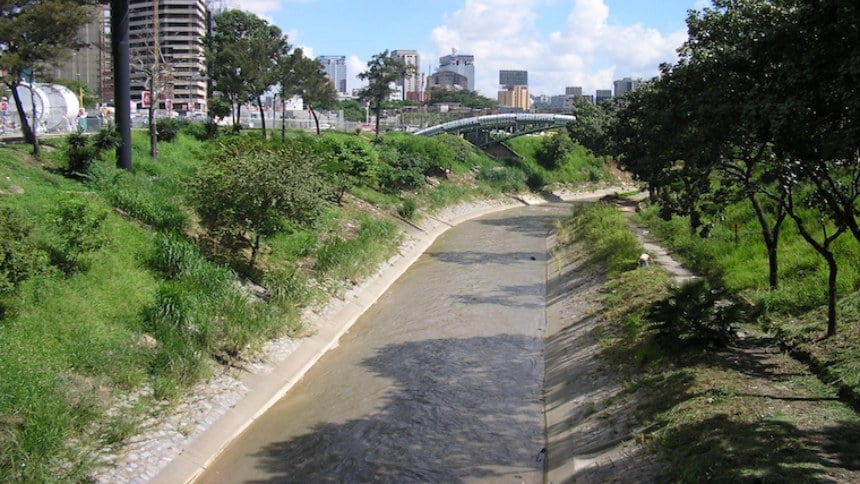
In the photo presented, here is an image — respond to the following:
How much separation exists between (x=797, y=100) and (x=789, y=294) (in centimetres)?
1079

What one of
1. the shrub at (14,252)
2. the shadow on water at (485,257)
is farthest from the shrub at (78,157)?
the shadow on water at (485,257)

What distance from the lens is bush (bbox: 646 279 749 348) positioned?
1680 centimetres

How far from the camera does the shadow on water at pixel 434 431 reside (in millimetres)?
14844

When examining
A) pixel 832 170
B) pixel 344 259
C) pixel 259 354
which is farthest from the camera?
pixel 344 259

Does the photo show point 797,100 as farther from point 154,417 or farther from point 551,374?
point 154,417

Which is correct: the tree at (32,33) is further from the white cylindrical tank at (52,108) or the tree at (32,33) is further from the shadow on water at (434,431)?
the shadow on water at (434,431)

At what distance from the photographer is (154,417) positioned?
615 inches

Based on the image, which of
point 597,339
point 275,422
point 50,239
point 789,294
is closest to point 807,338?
point 789,294

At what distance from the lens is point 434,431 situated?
54.5 feet

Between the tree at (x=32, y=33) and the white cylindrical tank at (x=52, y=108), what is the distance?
A: 31.6 feet

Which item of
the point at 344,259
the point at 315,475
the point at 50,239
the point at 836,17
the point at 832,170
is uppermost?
the point at 836,17

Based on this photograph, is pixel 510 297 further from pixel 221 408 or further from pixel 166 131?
pixel 166 131

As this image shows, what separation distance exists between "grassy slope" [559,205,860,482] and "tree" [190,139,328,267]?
37.6 feet

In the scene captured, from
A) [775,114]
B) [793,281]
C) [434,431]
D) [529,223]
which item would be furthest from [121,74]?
[529,223]
